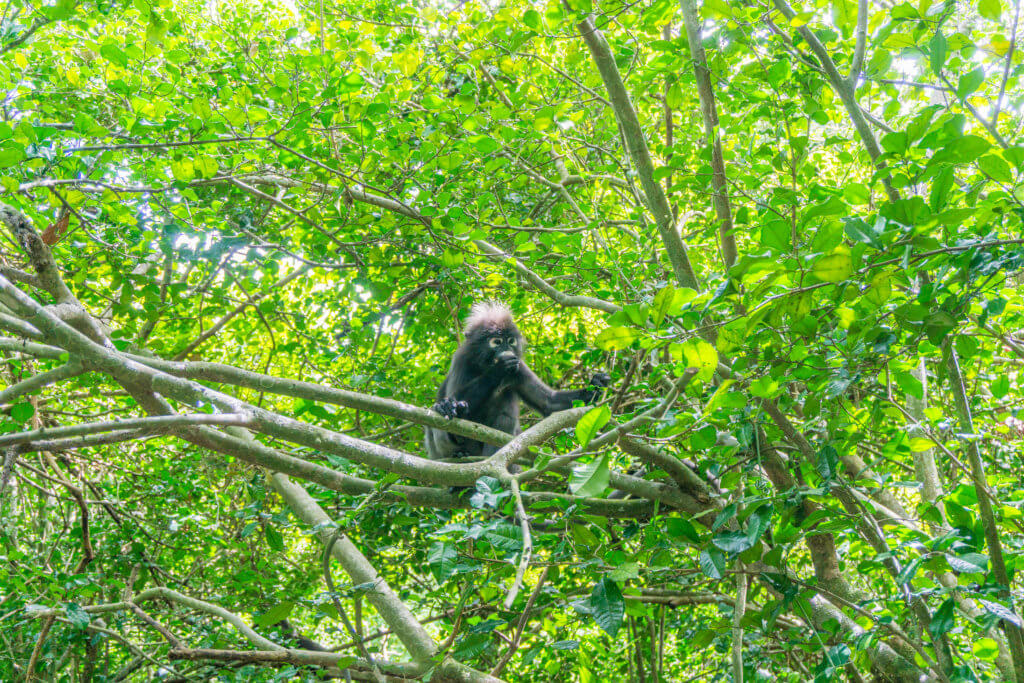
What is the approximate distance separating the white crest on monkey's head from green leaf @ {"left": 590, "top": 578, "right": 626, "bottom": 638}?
12.8 feet

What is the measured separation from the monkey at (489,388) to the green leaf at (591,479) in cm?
342

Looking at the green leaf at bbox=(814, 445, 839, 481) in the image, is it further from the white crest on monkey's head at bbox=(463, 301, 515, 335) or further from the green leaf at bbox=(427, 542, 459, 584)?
the white crest on monkey's head at bbox=(463, 301, 515, 335)

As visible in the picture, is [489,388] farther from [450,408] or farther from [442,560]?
[442,560]

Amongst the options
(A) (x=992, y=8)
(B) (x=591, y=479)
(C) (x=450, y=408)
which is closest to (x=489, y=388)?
(C) (x=450, y=408)

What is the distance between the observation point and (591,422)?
1.78 metres

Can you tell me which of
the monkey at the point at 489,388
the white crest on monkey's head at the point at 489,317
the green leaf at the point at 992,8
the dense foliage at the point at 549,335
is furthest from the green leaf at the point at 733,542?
the white crest on monkey's head at the point at 489,317

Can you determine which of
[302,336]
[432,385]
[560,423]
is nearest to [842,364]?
[560,423]

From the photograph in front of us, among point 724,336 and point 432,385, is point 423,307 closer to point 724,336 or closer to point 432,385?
point 432,385

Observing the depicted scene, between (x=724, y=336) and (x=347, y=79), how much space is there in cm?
265

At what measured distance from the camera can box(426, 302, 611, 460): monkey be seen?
17.7 ft

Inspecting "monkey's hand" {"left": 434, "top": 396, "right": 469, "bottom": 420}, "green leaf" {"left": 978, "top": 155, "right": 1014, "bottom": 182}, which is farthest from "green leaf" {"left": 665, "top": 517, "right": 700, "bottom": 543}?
"monkey's hand" {"left": 434, "top": 396, "right": 469, "bottom": 420}

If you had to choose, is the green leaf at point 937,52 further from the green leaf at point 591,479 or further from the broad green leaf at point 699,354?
the green leaf at point 591,479

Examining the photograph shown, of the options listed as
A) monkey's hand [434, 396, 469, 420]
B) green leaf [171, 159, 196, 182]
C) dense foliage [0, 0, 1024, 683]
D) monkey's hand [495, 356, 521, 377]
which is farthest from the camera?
monkey's hand [495, 356, 521, 377]

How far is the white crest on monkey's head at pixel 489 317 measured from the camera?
5785 mm
